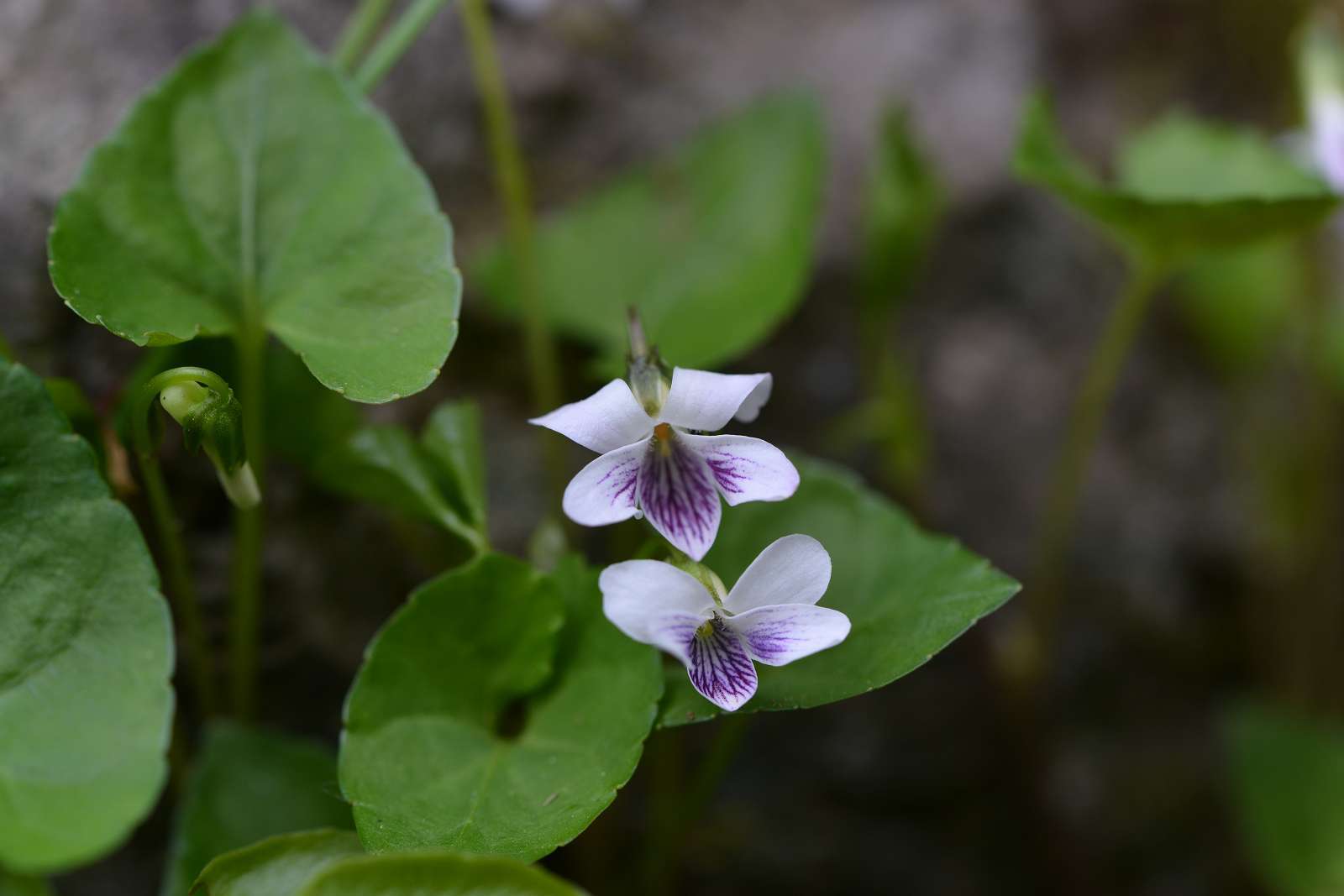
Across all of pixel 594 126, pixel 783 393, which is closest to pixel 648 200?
pixel 594 126

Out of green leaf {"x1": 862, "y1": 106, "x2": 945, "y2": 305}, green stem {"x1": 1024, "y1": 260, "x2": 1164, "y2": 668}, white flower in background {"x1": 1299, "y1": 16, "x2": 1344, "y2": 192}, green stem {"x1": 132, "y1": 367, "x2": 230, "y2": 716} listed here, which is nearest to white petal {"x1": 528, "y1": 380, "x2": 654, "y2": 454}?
green stem {"x1": 132, "y1": 367, "x2": 230, "y2": 716}

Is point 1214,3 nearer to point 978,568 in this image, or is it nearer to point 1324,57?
point 1324,57

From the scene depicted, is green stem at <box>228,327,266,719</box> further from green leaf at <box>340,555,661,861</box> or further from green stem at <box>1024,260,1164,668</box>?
green stem at <box>1024,260,1164,668</box>

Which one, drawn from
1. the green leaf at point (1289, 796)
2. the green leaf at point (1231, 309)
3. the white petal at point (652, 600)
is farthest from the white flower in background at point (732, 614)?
the green leaf at point (1231, 309)

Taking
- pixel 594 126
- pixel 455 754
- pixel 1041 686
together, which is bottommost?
pixel 1041 686

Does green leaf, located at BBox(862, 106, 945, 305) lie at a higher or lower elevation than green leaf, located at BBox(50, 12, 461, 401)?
lower
